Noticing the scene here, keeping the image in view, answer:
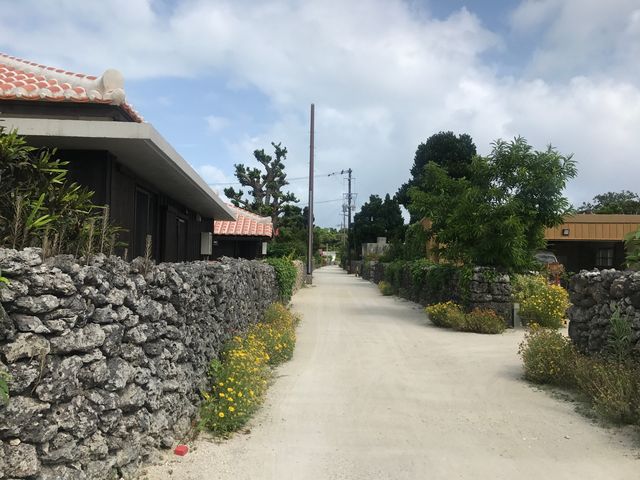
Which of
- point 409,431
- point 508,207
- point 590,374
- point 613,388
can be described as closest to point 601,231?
point 508,207

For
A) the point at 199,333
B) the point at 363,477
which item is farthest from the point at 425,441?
the point at 199,333

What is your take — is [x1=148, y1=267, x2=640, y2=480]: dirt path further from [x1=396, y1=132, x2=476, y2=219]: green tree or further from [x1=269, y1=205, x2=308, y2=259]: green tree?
[x1=396, y1=132, x2=476, y2=219]: green tree

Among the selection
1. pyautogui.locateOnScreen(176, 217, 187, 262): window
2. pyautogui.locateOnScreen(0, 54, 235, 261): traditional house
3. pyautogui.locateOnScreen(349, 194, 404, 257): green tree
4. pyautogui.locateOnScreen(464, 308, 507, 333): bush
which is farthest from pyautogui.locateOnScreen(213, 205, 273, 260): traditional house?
pyautogui.locateOnScreen(349, 194, 404, 257): green tree

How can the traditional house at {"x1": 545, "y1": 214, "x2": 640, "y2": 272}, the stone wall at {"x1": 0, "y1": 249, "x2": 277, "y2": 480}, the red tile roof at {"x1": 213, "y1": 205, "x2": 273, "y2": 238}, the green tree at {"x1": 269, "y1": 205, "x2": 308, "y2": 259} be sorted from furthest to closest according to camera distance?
the green tree at {"x1": 269, "y1": 205, "x2": 308, "y2": 259}
the traditional house at {"x1": 545, "y1": 214, "x2": 640, "y2": 272}
the red tile roof at {"x1": 213, "y1": 205, "x2": 273, "y2": 238}
the stone wall at {"x1": 0, "y1": 249, "x2": 277, "y2": 480}

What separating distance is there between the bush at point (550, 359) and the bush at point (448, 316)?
480cm

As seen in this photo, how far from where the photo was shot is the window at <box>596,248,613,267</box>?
2870 centimetres

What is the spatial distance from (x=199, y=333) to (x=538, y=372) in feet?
15.5

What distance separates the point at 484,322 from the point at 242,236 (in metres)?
13.1

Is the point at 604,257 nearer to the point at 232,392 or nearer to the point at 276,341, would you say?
the point at 276,341

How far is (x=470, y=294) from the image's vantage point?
13984mm

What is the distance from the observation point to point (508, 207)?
13.7 m

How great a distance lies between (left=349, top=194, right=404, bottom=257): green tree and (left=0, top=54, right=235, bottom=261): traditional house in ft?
186

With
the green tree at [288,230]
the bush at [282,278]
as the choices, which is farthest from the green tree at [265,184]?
the bush at [282,278]

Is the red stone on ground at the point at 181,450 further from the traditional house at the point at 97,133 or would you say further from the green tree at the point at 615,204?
the green tree at the point at 615,204
